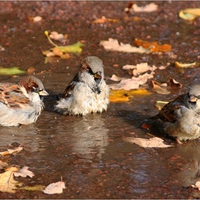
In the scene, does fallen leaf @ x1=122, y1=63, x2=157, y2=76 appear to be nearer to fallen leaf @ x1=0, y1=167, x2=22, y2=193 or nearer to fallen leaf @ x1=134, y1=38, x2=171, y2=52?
fallen leaf @ x1=134, y1=38, x2=171, y2=52

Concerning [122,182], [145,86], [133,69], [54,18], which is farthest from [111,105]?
[54,18]

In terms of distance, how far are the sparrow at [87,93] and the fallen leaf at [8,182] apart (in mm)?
2082

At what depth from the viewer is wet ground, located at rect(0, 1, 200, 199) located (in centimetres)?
658

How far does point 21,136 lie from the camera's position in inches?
307

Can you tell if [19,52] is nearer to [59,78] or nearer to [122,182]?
[59,78]

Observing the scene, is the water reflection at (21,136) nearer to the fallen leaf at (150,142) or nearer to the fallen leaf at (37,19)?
the fallen leaf at (150,142)

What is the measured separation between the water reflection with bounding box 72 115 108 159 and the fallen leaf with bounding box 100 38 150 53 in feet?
9.10

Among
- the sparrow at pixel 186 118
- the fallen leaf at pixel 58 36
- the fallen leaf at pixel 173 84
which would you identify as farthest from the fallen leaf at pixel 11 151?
the fallen leaf at pixel 58 36

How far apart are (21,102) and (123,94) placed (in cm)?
163

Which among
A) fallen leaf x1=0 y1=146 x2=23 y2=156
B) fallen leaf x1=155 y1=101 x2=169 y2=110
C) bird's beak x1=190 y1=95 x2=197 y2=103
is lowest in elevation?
fallen leaf x1=155 y1=101 x2=169 y2=110

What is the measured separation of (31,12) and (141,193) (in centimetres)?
721

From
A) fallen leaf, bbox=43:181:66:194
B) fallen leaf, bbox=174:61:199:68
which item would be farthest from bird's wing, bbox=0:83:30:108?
fallen leaf, bbox=174:61:199:68

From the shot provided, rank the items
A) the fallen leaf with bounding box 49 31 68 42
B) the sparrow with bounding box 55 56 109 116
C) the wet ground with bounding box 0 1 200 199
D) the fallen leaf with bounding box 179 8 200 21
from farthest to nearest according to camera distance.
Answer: the fallen leaf with bounding box 179 8 200 21 < the fallen leaf with bounding box 49 31 68 42 < the sparrow with bounding box 55 56 109 116 < the wet ground with bounding box 0 1 200 199

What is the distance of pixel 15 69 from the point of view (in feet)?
32.8
